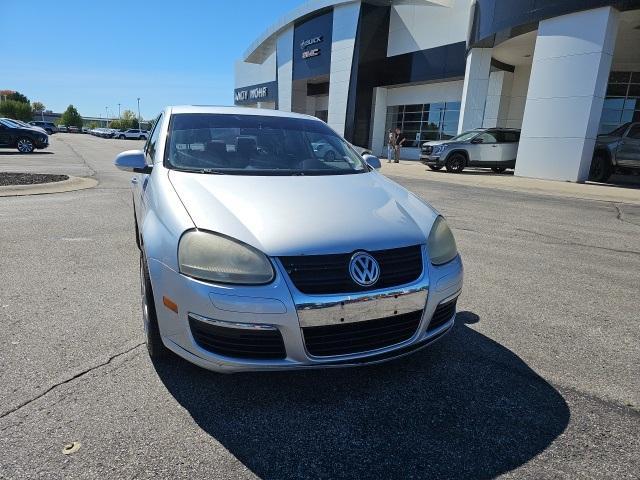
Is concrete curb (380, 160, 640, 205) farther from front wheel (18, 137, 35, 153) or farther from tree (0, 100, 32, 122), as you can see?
tree (0, 100, 32, 122)

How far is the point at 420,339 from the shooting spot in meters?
2.53

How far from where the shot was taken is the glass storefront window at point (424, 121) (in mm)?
26408

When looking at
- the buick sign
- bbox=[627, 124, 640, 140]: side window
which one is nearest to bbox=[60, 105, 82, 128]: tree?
the buick sign

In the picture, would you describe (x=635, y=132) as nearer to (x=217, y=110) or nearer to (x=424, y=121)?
(x=424, y=121)

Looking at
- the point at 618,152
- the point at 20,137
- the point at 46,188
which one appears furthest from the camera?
the point at 20,137

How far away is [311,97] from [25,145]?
25790 millimetres

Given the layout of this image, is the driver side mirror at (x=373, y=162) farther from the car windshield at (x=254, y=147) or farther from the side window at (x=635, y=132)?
the side window at (x=635, y=132)

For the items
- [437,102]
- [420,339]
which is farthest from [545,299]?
[437,102]

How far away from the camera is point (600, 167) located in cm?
1569

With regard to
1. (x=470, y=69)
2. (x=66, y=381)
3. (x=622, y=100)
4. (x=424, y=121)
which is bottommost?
(x=66, y=381)

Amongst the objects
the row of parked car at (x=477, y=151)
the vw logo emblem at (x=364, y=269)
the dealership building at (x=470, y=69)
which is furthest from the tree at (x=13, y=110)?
the vw logo emblem at (x=364, y=269)

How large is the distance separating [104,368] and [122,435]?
2.26ft

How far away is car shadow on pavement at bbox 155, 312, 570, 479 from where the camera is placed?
2.04 m

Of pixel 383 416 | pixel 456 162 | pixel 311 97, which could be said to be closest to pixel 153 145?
pixel 383 416
